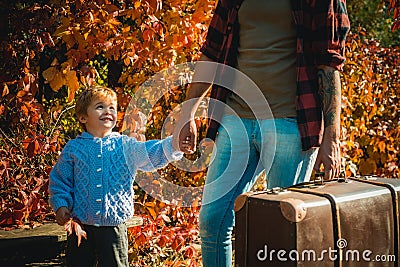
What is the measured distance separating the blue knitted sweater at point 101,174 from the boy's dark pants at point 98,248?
0.04 m

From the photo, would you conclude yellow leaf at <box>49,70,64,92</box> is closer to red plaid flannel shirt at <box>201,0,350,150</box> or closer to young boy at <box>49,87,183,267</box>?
young boy at <box>49,87,183,267</box>

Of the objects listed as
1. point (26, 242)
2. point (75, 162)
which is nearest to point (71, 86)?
point (75, 162)

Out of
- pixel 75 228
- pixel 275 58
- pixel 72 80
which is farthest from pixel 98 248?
pixel 275 58

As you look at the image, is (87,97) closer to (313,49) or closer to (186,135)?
(186,135)

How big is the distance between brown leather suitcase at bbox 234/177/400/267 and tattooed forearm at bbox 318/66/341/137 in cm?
25

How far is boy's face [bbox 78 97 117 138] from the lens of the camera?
10.9 feet

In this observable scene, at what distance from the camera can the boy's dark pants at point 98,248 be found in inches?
128

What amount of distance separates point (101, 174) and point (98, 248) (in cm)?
32

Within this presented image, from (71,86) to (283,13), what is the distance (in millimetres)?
1233

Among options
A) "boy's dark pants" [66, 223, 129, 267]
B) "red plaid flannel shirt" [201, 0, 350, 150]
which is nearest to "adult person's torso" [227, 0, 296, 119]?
"red plaid flannel shirt" [201, 0, 350, 150]

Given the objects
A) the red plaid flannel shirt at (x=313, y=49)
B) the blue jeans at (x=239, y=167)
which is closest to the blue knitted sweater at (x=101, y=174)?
the blue jeans at (x=239, y=167)

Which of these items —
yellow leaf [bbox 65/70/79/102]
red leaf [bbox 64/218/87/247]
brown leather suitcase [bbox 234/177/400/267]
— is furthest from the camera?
yellow leaf [bbox 65/70/79/102]

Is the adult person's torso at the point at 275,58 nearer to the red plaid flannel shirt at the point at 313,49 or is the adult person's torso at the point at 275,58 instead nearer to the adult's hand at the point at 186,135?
the red plaid flannel shirt at the point at 313,49

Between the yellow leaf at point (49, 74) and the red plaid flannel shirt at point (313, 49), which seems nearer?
the red plaid flannel shirt at point (313, 49)
